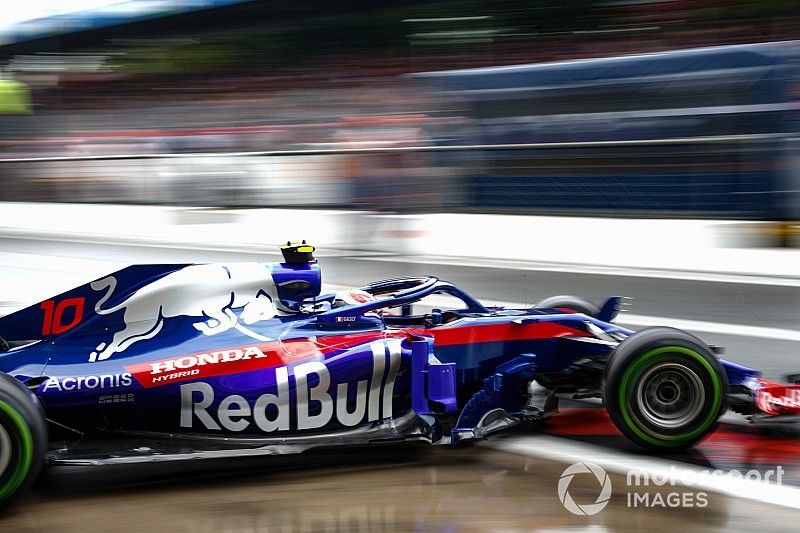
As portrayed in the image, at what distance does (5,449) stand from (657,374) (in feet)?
8.76

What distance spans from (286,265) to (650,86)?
7183mm

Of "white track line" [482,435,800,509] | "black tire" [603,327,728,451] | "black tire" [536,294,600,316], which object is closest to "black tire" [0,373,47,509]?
"white track line" [482,435,800,509]

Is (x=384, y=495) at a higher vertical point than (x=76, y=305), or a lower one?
lower

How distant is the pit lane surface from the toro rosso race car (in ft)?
0.46

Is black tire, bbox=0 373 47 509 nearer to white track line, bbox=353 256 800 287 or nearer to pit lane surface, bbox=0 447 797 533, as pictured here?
pit lane surface, bbox=0 447 797 533

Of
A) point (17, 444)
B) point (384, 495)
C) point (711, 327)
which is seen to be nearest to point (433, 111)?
point (711, 327)

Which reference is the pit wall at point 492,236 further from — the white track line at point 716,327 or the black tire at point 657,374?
the black tire at point 657,374

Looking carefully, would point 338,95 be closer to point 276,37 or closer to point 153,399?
point 276,37

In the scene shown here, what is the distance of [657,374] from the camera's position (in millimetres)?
4133

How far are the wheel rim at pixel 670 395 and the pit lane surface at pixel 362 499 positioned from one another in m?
0.43

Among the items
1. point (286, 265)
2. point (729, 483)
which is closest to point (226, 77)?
Result: point (286, 265)

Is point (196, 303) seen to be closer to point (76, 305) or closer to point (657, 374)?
point (76, 305)

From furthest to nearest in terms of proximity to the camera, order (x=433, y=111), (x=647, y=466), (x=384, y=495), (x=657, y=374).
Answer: (x=433, y=111) < (x=657, y=374) < (x=647, y=466) < (x=384, y=495)

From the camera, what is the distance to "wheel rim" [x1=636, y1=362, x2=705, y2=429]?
161 inches
